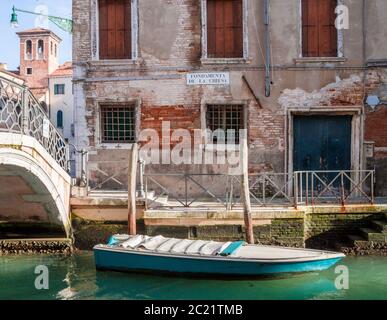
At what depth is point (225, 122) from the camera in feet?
42.6

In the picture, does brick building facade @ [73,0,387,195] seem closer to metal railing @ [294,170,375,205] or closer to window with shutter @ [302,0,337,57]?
window with shutter @ [302,0,337,57]

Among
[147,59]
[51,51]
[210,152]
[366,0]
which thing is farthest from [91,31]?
[51,51]

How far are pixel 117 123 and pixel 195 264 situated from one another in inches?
210

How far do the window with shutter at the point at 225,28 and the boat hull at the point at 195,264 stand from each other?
5616mm

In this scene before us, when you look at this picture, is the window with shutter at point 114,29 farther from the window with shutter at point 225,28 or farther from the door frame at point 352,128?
the door frame at point 352,128

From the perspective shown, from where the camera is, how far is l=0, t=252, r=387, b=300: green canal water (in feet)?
27.2

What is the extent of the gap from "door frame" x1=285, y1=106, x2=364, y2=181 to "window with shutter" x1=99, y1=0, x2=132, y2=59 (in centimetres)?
418

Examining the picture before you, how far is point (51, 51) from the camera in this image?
46062 millimetres

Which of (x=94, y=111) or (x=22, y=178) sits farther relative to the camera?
(x=94, y=111)

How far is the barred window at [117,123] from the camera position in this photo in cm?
1314
